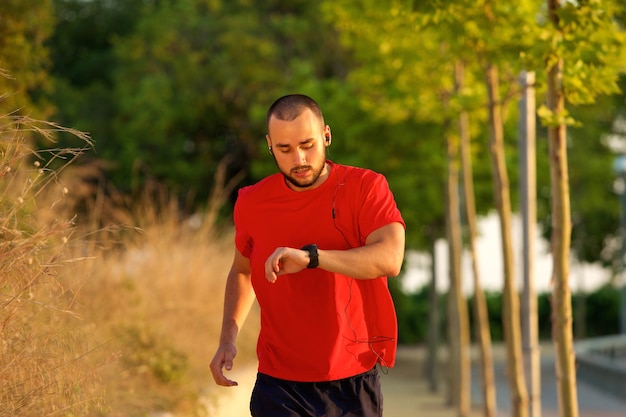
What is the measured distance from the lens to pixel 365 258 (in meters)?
4.33

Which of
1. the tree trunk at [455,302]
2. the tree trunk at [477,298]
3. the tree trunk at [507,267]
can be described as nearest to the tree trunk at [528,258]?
the tree trunk at [507,267]

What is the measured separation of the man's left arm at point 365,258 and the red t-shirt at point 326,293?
0.48 ft

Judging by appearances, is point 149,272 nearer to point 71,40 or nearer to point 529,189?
point 529,189

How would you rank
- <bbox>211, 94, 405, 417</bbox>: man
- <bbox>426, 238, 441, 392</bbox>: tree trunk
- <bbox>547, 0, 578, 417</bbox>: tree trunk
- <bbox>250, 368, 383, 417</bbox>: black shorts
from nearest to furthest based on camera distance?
<bbox>211, 94, 405, 417</bbox>: man
<bbox>250, 368, 383, 417</bbox>: black shorts
<bbox>547, 0, 578, 417</bbox>: tree trunk
<bbox>426, 238, 441, 392</bbox>: tree trunk

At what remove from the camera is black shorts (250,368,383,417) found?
4727 mm

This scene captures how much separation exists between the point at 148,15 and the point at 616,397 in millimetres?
20936

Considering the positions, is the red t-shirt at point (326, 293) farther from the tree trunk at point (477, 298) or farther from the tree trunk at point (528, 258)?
the tree trunk at point (477, 298)

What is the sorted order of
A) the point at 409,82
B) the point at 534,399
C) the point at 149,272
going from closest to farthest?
the point at 534,399 → the point at 149,272 → the point at 409,82

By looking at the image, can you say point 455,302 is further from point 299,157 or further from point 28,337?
point 299,157

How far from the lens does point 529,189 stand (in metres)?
12.6

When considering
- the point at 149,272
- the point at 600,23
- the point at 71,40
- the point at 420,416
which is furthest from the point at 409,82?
the point at 71,40

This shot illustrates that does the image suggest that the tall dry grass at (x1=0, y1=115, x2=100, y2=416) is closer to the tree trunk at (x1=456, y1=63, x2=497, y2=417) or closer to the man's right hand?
the man's right hand

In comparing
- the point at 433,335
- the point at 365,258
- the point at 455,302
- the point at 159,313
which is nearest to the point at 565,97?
the point at 365,258

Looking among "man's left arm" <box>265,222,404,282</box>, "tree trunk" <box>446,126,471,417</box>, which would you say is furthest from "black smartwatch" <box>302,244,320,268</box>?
"tree trunk" <box>446,126,471,417</box>
